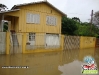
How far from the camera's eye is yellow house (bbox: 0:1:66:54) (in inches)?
665

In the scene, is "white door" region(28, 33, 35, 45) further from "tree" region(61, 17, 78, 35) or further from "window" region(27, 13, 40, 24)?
"tree" region(61, 17, 78, 35)

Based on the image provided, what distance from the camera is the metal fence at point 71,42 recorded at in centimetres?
2187

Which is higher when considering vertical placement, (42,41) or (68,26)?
(68,26)

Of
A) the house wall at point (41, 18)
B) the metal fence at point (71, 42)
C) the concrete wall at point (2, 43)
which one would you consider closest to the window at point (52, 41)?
the house wall at point (41, 18)

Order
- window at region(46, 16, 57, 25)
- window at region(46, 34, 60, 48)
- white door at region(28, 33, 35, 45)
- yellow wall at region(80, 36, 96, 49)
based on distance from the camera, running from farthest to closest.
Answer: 1. yellow wall at region(80, 36, 96, 49)
2. window at region(46, 16, 57, 25)
3. window at region(46, 34, 60, 48)
4. white door at region(28, 33, 35, 45)

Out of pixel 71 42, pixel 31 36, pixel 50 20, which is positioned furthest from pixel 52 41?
pixel 71 42

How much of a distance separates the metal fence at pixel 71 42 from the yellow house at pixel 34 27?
1223mm

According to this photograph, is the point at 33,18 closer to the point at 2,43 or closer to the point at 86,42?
the point at 2,43

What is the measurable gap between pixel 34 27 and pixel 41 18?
1452 mm

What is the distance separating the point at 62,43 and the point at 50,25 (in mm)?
2719

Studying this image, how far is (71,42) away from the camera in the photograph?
22953 millimetres

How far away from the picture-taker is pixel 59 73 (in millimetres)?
9227

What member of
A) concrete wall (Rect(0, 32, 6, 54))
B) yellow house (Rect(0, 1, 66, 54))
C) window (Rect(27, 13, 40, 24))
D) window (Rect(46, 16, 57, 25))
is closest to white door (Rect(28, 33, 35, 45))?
yellow house (Rect(0, 1, 66, 54))

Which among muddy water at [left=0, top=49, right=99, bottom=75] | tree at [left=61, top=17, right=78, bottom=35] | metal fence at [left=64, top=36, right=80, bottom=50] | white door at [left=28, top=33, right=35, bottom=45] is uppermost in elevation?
tree at [left=61, top=17, right=78, bottom=35]
